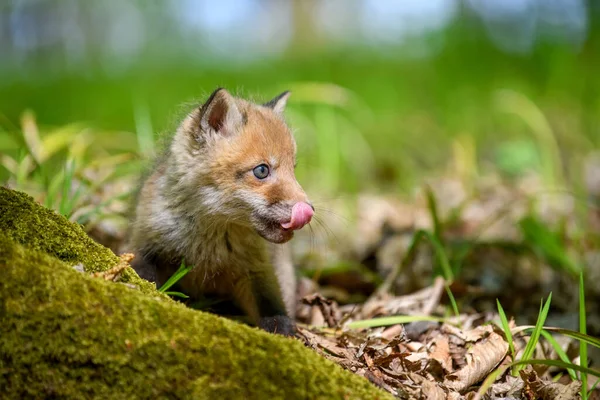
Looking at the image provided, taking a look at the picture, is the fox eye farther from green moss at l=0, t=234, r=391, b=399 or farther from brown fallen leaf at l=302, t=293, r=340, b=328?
green moss at l=0, t=234, r=391, b=399

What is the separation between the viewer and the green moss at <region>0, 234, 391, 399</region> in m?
1.83

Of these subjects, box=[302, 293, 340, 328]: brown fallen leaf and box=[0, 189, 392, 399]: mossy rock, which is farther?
box=[302, 293, 340, 328]: brown fallen leaf

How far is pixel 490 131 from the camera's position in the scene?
834cm

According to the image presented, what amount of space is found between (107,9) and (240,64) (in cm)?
1446

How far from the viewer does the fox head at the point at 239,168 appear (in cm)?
301

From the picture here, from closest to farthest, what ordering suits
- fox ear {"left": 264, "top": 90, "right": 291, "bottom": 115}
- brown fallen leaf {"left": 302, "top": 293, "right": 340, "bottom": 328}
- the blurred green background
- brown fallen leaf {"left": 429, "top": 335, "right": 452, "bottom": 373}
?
brown fallen leaf {"left": 429, "top": 335, "right": 452, "bottom": 373} < brown fallen leaf {"left": 302, "top": 293, "right": 340, "bottom": 328} < fox ear {"left": 264, "top": 90, "right": 291, "bottom": 115} < the blurred green background

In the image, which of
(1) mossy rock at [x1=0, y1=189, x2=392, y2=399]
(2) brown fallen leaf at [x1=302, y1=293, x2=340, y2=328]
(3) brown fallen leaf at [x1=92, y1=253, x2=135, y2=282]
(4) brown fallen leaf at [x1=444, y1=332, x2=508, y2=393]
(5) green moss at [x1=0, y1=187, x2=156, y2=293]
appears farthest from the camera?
(2) brown fallen leaf at [x1=302, y1=293, x2=340, y2=328]

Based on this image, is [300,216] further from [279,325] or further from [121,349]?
[121,349]

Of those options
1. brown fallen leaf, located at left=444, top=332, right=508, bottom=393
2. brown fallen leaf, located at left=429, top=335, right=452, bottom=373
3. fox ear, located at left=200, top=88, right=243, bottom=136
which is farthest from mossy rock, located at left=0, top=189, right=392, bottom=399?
fox ear, located at left=200, top=88, right=243, bottom=136

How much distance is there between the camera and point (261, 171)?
3117 mm

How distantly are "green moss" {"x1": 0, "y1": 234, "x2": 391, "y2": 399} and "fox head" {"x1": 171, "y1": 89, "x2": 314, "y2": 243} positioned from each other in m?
1.04

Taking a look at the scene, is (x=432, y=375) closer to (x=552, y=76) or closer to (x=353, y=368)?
(x=353, y=368)

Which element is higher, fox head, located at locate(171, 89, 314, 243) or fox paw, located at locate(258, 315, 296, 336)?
fox head, located at locate(171, 89, 314, 243)

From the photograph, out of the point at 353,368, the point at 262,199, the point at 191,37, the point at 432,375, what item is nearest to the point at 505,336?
the point at 432,375
